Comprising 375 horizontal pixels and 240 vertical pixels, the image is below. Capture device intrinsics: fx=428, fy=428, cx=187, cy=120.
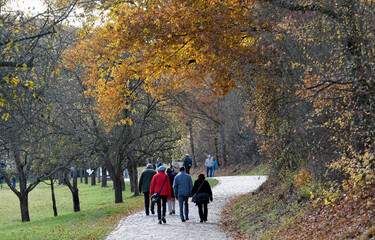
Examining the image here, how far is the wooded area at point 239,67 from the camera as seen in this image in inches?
340

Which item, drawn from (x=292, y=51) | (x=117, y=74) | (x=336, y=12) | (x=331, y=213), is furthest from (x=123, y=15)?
(x=331, y=213)

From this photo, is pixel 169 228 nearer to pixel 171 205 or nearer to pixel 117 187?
pixel 171 205

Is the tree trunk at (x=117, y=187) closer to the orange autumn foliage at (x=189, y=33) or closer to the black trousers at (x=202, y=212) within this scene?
the orange autumn foliage at (x=189, y=33)

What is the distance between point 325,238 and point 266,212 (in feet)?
17.9

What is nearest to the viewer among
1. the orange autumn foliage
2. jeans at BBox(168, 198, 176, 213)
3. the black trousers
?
the orange autumn foliage

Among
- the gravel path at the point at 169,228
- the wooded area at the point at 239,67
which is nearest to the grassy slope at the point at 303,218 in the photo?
the wooded area at the point at 239,67

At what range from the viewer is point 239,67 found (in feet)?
43.6

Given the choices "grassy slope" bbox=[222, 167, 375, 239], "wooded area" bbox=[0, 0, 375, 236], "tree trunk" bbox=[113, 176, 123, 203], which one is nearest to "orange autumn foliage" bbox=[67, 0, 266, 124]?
"wooded area" bbox=[0, 0, 375, 236]

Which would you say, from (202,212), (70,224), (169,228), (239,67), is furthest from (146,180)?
(239,67)

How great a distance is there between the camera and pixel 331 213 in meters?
9.52

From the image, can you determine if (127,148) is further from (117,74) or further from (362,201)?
(362,201)

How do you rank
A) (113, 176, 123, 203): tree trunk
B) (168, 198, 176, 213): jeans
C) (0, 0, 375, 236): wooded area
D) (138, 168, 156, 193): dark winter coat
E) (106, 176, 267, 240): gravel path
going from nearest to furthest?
(0, 0, 375, 236): wooded area → (106, 176, 267, 240): gravel path → (138, 168, 156, 193): dark winter coat → (168, 198, 176, 213): jeans → (113, 176, 123, 203): tree trunk

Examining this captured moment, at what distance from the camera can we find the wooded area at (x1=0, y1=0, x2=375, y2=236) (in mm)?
8625

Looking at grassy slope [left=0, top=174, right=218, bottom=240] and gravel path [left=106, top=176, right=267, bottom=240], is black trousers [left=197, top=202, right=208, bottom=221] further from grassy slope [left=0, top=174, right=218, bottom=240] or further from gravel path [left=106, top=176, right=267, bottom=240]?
grassy slope [left=0, top=174, right=218, bottom=240]
